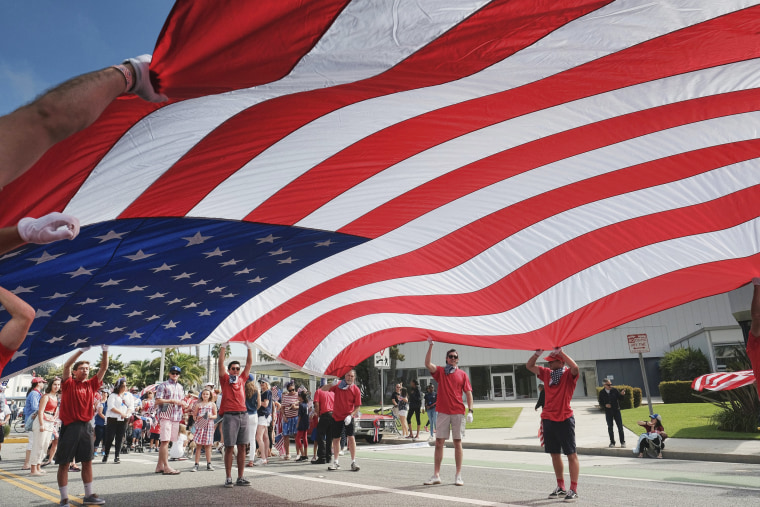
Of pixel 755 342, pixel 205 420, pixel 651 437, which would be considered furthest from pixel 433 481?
pixel 651 437

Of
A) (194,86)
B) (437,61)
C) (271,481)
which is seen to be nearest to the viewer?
(194,86)

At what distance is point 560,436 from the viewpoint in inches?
261

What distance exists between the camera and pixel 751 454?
10203 mm

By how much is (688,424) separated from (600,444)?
4759mm

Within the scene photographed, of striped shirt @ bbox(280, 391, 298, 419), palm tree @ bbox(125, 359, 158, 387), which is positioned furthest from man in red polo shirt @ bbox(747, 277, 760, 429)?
palm tree @ bbox(125, 359, 158, 387)

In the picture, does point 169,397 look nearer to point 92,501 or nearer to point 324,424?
point 324,424

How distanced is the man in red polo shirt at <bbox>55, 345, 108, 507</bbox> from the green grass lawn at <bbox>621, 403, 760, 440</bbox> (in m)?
13.8

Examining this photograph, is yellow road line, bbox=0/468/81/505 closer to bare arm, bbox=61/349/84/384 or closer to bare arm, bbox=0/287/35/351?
bare arm, bbox=61/349/84/384

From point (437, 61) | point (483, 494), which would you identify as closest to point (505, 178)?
point (437, 61)

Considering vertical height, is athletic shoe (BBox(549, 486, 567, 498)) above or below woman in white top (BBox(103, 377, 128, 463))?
below

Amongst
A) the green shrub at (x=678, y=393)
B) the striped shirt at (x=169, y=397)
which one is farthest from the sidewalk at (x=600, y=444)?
the striped shirt at (x=169, y=397)

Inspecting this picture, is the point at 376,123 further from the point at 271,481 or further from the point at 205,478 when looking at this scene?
the point at 205,478

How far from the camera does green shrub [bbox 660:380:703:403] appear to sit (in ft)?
83.1

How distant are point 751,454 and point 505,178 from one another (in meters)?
9.46
